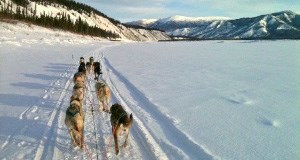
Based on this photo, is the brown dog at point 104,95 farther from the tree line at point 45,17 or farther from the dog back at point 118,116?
the tree line at point 45,17

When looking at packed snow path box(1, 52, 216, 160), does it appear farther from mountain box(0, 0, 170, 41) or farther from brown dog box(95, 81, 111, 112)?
mountain box(0, 0, 170, 41)

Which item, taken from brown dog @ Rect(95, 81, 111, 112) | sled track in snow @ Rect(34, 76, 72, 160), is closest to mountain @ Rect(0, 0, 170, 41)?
sled track in snow @ Rect(34, 76, 72, 160)

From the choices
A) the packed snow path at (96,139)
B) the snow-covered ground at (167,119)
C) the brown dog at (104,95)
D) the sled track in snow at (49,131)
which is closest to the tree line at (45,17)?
the snow-covered ground at (167,119)

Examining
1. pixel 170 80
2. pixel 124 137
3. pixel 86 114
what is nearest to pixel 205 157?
pixel 124 137

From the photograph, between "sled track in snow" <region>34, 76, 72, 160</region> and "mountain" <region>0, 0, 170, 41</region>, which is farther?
"mountain" <region>0, 0, 170, 41</region>

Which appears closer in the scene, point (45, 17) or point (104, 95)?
point (104, 95)

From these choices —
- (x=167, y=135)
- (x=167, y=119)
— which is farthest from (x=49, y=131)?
(x=167, y=119)

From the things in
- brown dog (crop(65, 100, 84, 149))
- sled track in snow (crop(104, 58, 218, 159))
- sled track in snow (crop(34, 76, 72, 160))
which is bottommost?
sled track in snow (crop(34, 76, 72, 160))

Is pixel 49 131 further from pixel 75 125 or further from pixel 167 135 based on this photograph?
A: pixel 167 135

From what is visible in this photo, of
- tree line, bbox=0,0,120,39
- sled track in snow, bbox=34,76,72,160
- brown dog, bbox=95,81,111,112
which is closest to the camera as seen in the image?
sled track in snow, bbox=34,76,72,160

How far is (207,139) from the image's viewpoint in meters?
7.96

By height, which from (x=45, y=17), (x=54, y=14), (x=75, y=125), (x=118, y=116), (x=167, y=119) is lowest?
(x=167, y=119)

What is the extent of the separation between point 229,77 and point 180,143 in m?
10.5

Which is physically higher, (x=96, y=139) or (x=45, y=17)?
(x=45, y=17)
